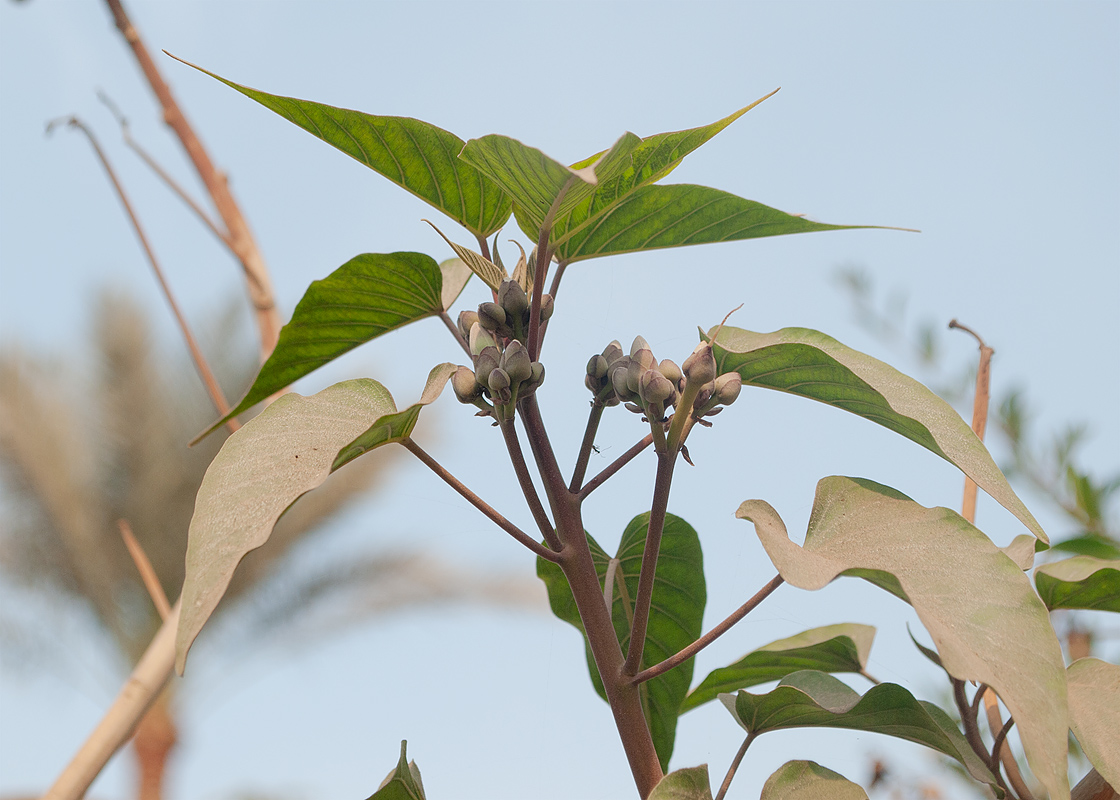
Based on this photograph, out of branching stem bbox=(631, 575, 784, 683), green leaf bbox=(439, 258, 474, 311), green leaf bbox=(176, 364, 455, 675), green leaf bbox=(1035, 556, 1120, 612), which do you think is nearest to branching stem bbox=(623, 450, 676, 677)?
branching stem bbox=(631, 575, 784, 683)

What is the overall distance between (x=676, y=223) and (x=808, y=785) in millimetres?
305

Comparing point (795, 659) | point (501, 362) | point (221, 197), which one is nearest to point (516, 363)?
point (501, 362)

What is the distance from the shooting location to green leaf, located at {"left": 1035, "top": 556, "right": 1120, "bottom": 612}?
1.82ft

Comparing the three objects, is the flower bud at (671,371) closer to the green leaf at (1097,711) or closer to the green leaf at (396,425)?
the green leaf at (396,425)

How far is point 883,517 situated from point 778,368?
101 mm

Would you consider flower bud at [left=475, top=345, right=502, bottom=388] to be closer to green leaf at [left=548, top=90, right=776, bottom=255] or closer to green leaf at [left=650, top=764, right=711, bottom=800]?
green leaf at [left=548, top=90, right=776, bottom=255]

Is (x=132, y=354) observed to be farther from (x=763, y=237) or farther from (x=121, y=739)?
(x=763, y=237)

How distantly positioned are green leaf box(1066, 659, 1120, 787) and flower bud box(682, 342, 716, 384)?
25 centimetres

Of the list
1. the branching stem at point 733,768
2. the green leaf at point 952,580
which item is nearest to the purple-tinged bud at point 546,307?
the green leaf at point 952,580

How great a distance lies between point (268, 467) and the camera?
354mm

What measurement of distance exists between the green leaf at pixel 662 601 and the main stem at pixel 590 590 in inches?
5.5

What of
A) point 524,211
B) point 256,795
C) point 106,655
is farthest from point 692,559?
point 106,655

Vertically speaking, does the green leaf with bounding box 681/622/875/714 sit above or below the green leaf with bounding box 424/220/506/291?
below

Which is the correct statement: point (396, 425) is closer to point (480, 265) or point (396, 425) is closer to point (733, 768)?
point (480, 265)
